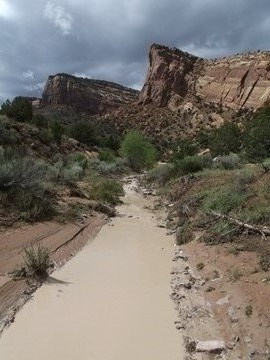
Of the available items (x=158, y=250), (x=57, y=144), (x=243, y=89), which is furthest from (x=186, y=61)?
(x=158, y=250)

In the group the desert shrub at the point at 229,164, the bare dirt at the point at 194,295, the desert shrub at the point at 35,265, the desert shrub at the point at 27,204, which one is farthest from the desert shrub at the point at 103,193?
the desert shrub at the point at 35,265

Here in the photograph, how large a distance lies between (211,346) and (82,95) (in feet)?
544

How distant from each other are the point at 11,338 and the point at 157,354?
98.8 inches

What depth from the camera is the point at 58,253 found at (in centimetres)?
1330

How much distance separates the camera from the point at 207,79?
119375 mm

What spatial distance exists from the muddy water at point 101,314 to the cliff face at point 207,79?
96.0 m

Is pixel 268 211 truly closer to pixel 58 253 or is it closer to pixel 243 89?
pixel 58 253

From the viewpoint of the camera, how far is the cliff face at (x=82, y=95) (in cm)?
16671

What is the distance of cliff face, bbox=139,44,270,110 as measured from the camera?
108688mm

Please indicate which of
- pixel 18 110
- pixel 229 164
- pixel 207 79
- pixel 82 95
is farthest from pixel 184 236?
pixel 82 95

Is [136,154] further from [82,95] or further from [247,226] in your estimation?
[82,95]

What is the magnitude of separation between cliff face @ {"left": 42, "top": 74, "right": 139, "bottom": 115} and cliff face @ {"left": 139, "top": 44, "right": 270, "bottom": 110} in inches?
1226

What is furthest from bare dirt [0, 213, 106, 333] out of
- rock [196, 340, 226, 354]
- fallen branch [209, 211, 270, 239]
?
fallen branch [209, 211, 270, 239]

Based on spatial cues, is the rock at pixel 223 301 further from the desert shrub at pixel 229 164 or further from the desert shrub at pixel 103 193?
the desert shrub at pixel 229 164
